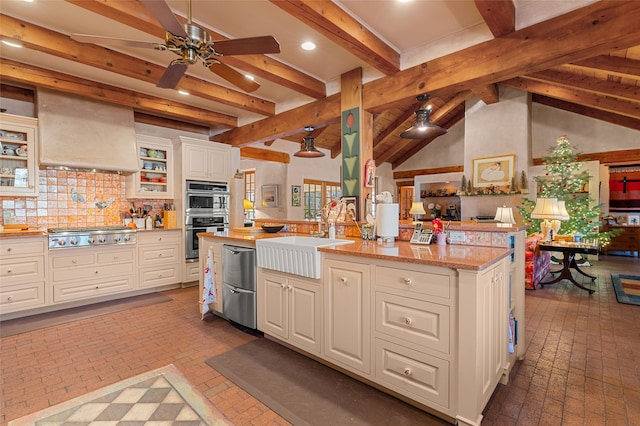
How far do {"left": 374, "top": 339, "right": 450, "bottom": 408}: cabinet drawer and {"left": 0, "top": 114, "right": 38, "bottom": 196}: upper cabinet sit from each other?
4330 mm

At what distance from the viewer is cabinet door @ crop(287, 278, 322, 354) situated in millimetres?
2291

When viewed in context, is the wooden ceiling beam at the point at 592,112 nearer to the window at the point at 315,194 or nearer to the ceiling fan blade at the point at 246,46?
the window at the point at 315,194

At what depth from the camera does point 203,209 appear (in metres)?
4.89

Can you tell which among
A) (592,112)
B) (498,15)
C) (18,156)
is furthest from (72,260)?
(592,112)

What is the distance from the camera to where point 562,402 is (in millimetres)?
1912

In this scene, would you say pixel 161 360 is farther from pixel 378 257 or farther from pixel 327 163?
pixel 327 163

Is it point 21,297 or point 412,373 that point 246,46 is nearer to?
point 412,373

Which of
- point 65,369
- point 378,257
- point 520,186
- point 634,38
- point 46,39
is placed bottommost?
point 65,369

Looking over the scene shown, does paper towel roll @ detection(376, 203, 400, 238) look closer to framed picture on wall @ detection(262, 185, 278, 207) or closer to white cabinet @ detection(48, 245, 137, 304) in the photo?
white cabinet @ detection(48, 245, 137, 304)

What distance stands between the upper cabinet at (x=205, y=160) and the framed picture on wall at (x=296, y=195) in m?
2.67

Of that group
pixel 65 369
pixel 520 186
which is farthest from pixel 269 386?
pixel 520 186

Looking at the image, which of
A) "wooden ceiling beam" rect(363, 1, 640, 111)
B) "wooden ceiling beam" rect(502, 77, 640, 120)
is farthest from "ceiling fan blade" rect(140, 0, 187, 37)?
"wooden ceiling beam" rect(502, 77, 640, 120)

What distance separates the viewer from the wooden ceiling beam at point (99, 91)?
3338 millimetres

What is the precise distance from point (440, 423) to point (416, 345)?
0.44m
